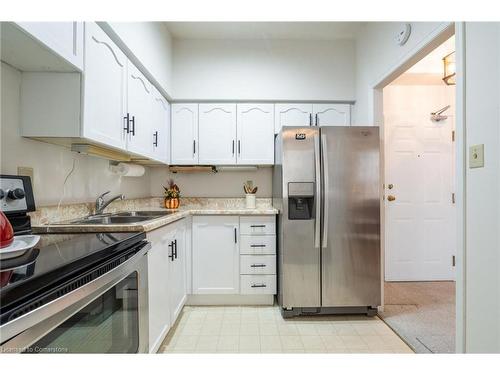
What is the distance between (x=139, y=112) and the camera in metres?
1.88

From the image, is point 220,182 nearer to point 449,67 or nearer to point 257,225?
point 257,225

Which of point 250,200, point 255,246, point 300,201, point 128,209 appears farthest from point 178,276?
point 300,201

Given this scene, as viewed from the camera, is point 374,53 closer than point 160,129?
→ Yes

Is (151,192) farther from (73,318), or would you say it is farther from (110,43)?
(73,318)

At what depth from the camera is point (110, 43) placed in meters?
1.45

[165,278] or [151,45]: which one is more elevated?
[151,45]

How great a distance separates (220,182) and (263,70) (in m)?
1.34

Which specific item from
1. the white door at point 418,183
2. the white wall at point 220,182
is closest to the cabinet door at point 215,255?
the white wall at point 220,182

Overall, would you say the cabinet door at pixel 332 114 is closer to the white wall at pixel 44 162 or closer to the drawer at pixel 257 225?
the drawer at pixel 257 225

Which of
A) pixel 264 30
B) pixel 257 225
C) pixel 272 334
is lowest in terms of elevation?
pixel 272 334

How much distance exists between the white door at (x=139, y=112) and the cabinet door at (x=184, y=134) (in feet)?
1.67
